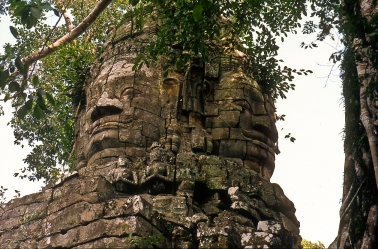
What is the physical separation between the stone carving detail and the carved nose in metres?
0.02

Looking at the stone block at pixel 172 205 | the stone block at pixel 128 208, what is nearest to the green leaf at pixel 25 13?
the stone block at pixel 128 208

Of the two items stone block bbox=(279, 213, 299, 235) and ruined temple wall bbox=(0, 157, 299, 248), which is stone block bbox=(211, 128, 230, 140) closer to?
ruined temple wall bbox=(0, 157, 299, 248)

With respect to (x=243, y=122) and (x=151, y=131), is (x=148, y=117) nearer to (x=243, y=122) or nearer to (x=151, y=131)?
(x=151, y=131)

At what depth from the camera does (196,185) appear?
390 inches

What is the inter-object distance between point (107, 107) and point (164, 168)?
1755mm

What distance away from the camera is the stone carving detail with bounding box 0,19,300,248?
316 inches

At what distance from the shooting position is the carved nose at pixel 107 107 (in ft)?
35.7

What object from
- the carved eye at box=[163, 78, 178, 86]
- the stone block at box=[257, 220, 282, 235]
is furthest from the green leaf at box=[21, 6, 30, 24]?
the carved eye at box=[163, 78, 178, 86]

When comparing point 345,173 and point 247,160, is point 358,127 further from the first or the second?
point 247,160

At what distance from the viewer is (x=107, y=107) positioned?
10.9 meters

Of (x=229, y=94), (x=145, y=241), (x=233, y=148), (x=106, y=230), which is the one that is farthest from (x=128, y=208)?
(x=229, y=94)

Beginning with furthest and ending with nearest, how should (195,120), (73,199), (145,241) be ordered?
(195,120) → (73,199) → (145,241)

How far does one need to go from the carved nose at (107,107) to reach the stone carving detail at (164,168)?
0.02m

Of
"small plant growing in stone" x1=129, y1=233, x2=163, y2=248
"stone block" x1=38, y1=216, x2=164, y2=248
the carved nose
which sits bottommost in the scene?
"small plant growing in stone" x1=129, y1=233, x2=163, y2=248
